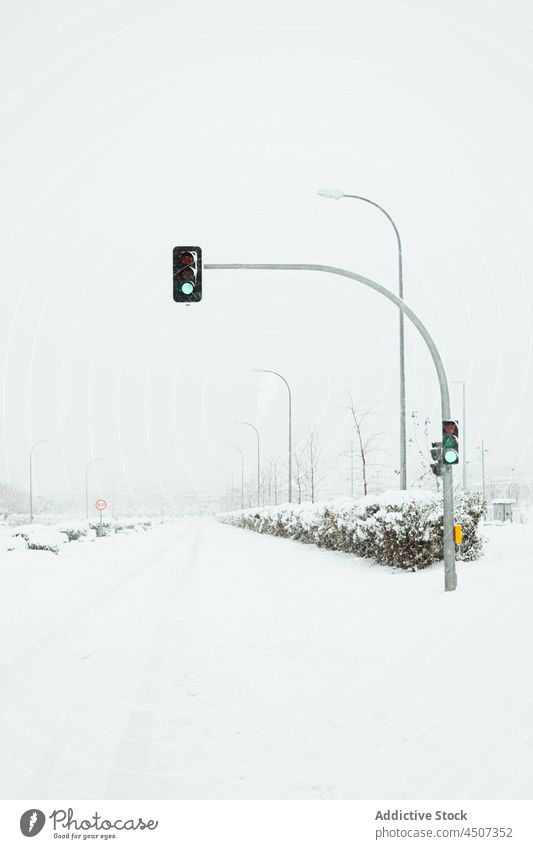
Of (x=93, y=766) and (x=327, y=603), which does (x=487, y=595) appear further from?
(x=93, y=766)

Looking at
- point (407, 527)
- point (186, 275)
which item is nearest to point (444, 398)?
point (407, 527)

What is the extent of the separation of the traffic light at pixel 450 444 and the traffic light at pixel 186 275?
4770 millimetres

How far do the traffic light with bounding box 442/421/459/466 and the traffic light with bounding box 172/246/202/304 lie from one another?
4.77 m

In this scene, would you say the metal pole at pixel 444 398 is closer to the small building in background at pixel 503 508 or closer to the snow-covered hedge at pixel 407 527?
the snow-covered hedge at pixel 407 527

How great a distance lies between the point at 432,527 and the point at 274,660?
7348 mm

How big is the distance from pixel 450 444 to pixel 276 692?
6255mm

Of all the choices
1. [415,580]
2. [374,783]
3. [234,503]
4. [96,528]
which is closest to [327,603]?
[415,580]

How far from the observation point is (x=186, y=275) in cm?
1125

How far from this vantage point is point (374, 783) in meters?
4.05

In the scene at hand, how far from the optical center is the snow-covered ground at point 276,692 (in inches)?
164

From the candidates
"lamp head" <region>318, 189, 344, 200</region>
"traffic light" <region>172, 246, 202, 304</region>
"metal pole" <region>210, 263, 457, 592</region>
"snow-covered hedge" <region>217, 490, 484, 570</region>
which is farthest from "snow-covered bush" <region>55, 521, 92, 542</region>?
"metal pole" <region>210, 263, 457, 592</region>

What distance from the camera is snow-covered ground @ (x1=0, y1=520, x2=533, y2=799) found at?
164 inches

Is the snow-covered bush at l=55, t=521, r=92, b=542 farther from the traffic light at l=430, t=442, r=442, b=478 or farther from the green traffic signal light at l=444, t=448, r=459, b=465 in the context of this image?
the green traffic signal light at l=444, t=448, r=459, b=465

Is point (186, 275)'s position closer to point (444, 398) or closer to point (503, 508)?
point (444, 398)
